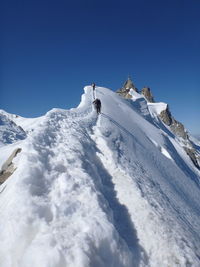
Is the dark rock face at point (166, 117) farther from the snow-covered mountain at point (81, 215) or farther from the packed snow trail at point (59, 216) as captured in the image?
the packed snow trail at point (59, 216)

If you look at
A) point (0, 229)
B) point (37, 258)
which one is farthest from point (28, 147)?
point (37, 258)

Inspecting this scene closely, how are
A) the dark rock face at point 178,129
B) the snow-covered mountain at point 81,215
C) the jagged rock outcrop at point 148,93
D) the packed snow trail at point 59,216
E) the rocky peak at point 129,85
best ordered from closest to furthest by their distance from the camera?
the packed snow trail at point 59,216 → the snow-covered mountain at point 81,215 → the dark rock face at point 178,129 → the rocky peak at point 129,85 → the jagged rock outcrop at point 148,93

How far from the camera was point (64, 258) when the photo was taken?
6.38 metres

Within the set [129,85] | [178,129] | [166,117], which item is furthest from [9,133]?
[129,85]

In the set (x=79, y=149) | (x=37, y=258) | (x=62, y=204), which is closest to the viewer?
(x=37, y=258)

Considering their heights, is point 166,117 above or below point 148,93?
below

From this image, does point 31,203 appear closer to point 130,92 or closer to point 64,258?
point 64,258

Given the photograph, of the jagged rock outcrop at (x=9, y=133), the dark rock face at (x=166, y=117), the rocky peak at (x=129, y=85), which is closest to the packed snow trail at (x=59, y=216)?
the jagged rock outcrop at (x=9, y=133)

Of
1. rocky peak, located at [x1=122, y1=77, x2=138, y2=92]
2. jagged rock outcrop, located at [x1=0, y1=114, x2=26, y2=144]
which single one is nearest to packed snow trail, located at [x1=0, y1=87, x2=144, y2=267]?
jagged rock outcrop, located at [x1=0, y1=114, x2=26, y2=144]

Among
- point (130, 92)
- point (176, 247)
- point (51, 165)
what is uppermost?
point (130, 92)

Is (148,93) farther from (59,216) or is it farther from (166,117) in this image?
(59,216)

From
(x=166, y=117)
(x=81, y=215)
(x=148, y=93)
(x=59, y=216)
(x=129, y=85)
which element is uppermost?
(x=148, y=93)

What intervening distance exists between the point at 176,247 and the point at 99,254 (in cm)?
329

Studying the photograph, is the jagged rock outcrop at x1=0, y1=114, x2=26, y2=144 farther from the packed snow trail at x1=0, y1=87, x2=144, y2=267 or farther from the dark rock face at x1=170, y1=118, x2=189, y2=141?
the dark rock face at x1=170, y1=118, x2=189, y2=141
